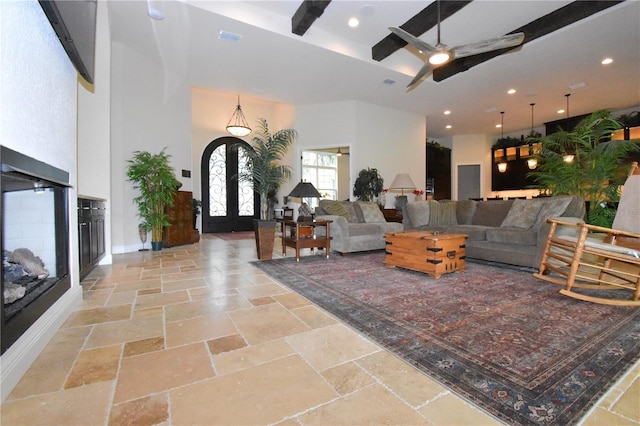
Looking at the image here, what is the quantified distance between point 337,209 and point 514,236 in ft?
7.94

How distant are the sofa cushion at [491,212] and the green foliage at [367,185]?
2.61 m

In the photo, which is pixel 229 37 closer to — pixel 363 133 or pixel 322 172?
pixel 363 133

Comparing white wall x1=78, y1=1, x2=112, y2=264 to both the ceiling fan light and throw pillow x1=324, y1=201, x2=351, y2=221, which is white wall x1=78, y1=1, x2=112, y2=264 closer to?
throw pillow x1=324, y1=201, x2=351, y2=221

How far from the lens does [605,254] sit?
220 cm

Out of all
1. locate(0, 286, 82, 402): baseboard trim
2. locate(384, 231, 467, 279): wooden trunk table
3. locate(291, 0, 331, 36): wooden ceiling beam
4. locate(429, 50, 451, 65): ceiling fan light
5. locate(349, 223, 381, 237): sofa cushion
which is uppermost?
locate(291, 0, 331, 36): wooden ceiling beam

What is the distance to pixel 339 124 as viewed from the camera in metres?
7.14

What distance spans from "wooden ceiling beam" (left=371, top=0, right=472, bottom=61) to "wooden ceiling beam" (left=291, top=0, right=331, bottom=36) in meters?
1.39

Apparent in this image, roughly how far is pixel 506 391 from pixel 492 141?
11167 millimetres

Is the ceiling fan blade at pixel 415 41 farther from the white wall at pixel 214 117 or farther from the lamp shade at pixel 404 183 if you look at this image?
the white wall at pixel 214 117

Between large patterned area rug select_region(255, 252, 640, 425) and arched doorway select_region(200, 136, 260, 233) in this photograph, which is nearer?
large patterned area rug select_region(255, 252, 640, 425)

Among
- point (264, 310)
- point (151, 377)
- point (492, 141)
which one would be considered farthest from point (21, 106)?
point (492, 141)

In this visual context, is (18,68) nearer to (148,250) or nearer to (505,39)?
(148,250)

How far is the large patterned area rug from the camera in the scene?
1166 millimetres

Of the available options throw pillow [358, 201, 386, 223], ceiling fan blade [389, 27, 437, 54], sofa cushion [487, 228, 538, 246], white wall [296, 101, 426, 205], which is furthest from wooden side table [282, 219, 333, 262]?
white wall [296, 101, 426, 205]
